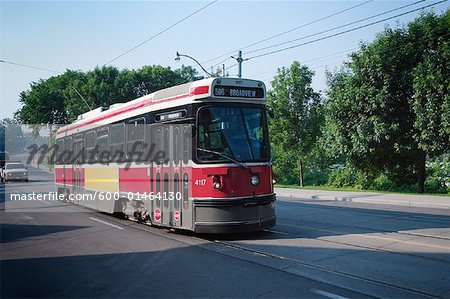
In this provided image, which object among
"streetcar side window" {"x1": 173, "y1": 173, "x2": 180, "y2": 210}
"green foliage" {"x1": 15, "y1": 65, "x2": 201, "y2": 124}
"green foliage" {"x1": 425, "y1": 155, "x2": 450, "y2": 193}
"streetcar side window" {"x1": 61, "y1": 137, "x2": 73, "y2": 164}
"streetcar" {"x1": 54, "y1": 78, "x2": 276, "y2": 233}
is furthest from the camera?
"green foliage" {"x1": 15, "y1": 65, "x2": 201, "y2": 124}

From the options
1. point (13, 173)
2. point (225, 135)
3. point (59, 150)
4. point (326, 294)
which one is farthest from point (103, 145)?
point (13, 173)

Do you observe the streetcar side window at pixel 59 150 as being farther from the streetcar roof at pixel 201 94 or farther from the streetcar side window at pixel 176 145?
the streetcar side window at pixel 176 145

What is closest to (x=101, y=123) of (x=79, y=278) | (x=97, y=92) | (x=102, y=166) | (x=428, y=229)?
(x=102, y=166)

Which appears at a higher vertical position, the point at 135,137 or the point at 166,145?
the point at 135,137

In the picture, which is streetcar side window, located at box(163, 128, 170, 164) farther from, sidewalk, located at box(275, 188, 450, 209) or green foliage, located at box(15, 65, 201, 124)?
green foliage, located at box(15, 65, 201, 124)

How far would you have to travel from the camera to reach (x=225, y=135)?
927cm

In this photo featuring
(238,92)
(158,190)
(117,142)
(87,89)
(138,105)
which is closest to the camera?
(238,92)

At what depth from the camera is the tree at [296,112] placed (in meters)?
31.1

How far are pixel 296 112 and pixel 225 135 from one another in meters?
22.9

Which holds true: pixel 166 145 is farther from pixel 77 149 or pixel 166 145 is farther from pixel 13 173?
pixel 13 173

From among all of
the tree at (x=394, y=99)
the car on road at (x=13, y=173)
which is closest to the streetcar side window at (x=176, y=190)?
the tree at (x=394, y=99)

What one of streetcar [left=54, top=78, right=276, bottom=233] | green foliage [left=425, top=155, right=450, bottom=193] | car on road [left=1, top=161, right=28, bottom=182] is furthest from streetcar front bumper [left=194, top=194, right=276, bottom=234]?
car on road [left=1, top=161, right=28, bottom=182]

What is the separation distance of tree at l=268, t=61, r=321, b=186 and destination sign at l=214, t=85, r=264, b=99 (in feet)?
69.5

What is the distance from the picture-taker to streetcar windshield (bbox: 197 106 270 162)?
9.23 meters
